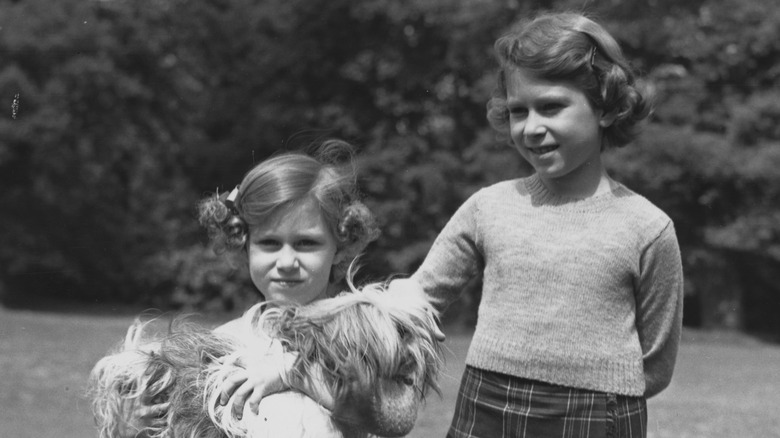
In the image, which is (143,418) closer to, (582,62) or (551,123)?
(551,123)

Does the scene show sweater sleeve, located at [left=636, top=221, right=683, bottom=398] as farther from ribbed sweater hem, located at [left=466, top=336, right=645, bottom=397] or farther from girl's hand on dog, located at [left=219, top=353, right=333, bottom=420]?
girl's hand on dog, located at [left=219, top=353, right=333, bottom=420]

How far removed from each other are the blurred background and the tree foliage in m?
0.04

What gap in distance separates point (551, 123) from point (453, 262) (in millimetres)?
471

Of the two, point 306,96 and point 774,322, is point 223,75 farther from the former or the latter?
point 774,322

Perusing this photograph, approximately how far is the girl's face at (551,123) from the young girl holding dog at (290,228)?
0.49 meters

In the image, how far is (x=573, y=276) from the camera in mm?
2535

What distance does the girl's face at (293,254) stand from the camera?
2506mm

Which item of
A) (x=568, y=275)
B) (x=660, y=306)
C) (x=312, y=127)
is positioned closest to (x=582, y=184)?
(x=568, y=275)

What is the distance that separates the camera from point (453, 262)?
2.71 meters

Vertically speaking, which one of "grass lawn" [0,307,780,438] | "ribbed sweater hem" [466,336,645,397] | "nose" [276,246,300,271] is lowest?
"grass lawn" [0,307,780,438]

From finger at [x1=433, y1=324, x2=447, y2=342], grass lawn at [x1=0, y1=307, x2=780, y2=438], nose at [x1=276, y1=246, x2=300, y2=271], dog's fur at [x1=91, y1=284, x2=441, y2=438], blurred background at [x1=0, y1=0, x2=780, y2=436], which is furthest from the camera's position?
blurred background at [x1=0, y1=0, x2=780, y2=436]

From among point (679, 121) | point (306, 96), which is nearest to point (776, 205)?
point (679, 121)

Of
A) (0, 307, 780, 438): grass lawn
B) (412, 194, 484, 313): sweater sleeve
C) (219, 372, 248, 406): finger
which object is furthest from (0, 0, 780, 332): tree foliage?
(219, 372, 248, 406): finger

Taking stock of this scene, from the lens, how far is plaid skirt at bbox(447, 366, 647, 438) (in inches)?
100.0
